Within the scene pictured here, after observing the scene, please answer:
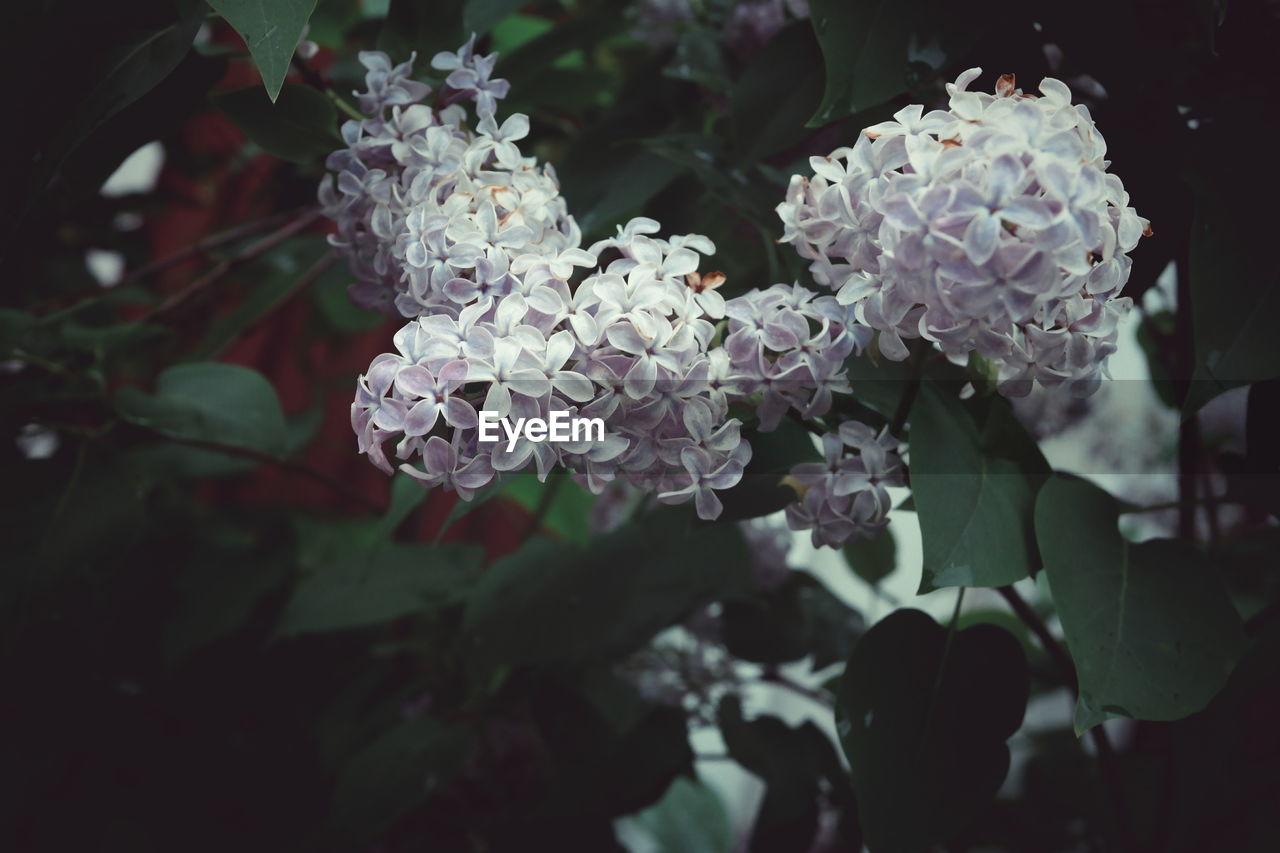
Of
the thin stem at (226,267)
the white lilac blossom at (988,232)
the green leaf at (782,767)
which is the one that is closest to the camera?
the white lilac blossom at (988,232)

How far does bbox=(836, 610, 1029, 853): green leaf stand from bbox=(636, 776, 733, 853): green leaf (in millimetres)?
776

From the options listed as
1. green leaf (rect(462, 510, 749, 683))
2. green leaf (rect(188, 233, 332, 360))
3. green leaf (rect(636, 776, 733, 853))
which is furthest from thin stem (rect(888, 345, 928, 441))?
green leaf (rect(636, 776, 733, 853))

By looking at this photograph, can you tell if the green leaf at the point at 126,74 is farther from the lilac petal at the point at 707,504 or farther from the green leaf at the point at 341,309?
the green leaf at the point at 341,309

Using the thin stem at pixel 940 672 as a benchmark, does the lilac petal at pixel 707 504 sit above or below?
above

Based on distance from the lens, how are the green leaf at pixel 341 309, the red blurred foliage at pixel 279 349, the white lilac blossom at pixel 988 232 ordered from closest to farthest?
the white lilac blossom at pixel 988 232 → the green leaf at pixel 341 309 → the red blurred foliage at pixel 279 349

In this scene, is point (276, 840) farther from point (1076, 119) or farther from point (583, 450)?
point (1076, 119)

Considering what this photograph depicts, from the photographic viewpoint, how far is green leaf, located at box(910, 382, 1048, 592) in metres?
0.33

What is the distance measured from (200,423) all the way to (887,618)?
45 centimetres

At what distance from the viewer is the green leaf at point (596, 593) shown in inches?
23.9

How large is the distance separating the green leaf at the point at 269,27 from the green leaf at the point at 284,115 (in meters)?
0.07

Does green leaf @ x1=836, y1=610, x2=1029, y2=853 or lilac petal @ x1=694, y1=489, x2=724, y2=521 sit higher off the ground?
lilac petal @ x1=694, y1=489, x2=724, y2=521

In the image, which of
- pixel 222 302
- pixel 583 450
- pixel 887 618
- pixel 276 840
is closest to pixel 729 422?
pixel 583 450

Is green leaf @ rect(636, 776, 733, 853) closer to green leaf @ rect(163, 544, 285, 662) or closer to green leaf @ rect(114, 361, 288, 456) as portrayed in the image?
green leaf @ rect(163, 544, 285, 662)

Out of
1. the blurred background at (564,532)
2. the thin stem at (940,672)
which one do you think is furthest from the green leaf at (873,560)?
the thin stem at (940,672)
